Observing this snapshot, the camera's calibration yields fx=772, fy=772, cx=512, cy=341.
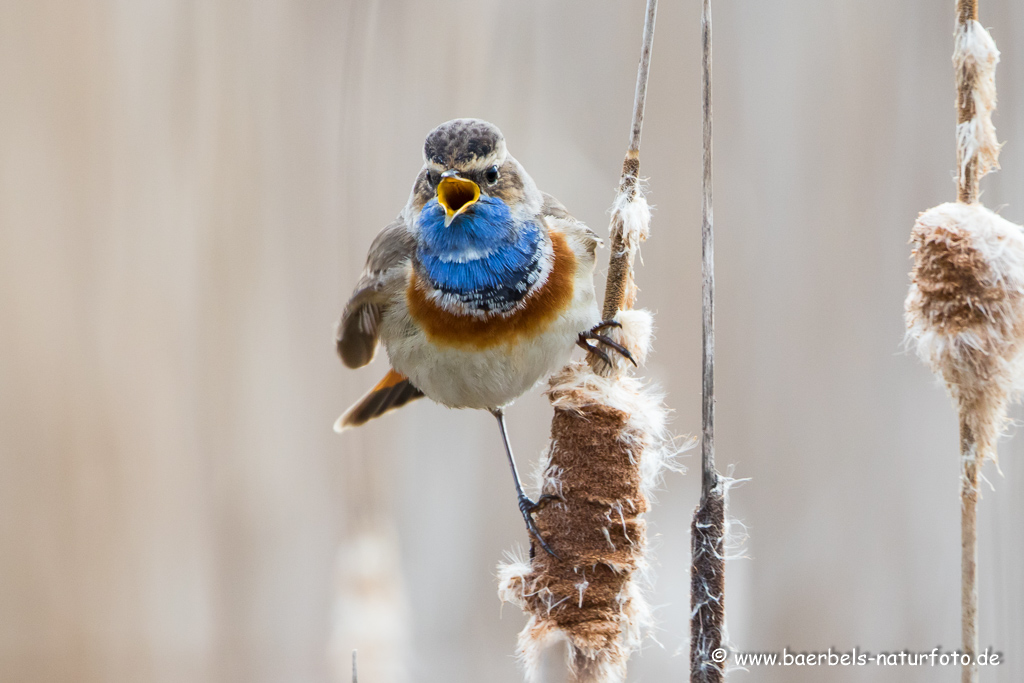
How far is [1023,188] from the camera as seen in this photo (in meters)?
2.34

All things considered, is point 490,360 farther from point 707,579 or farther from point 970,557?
point 970,557

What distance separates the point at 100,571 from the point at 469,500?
1.20 m

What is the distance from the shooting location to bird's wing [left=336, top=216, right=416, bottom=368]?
6.25ft

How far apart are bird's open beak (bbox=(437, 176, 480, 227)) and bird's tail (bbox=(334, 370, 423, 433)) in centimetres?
67

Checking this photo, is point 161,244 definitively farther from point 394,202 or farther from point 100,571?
point 100,571

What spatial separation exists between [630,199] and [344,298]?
4.65ft

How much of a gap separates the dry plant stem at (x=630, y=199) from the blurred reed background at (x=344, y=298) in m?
1.09

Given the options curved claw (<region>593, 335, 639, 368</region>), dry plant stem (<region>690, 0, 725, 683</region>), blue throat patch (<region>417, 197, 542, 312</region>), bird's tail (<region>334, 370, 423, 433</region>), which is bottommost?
dry plant stem (<region>690, 0, 725, 683</region>)

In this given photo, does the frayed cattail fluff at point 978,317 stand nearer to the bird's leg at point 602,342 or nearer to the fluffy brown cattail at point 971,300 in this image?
the fluffy brown cattail at point 971,300

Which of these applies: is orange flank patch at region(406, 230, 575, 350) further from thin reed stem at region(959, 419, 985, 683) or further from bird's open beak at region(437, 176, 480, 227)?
thin reed stem at region(959, 419, 985, 683)

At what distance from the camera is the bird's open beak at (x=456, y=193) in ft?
5.38

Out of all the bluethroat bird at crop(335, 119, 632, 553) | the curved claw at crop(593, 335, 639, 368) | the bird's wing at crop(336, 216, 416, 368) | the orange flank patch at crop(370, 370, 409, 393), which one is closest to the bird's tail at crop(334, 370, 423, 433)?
the orange flank patch at crop(370, 370, 409, 393)

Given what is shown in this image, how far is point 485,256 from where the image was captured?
5.61 feet

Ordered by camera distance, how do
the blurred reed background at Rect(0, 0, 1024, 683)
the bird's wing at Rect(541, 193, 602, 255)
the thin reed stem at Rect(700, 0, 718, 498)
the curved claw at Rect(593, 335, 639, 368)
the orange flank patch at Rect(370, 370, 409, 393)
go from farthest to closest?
the blurred reed background at Rect(0, 0, 1024, 683)
the orange flank patch at Rect(370, 370, 409, 393)
the bird's wing at Rect(541, 193, 602, 255)
the curved claw at Rect(593, 335, 639, 368)
the thin reed stem at Rect(700, 0, 718, 498)
